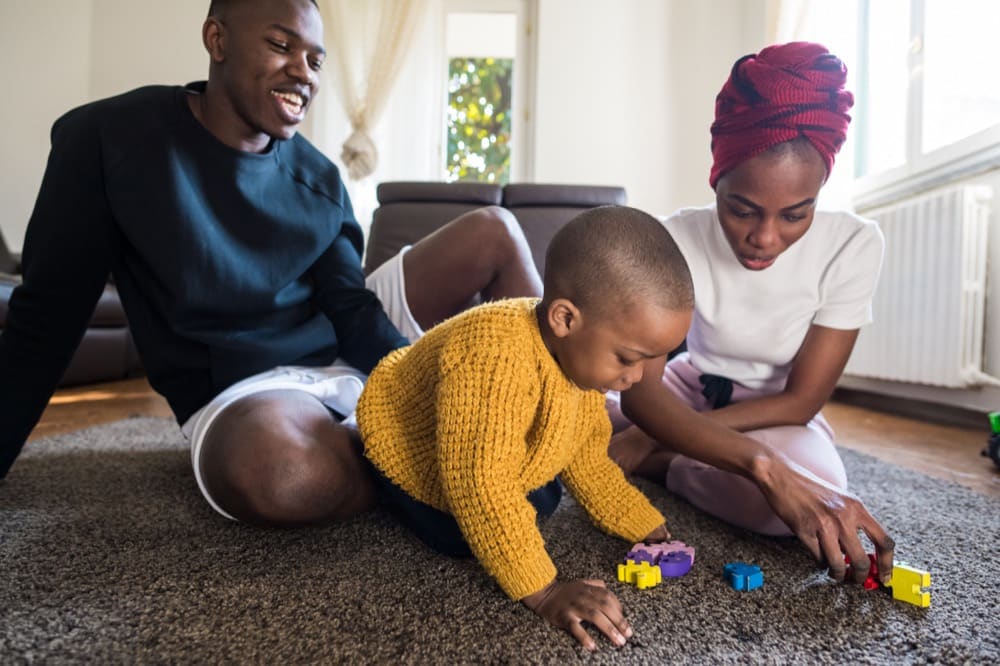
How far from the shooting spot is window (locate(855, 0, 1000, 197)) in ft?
7.76

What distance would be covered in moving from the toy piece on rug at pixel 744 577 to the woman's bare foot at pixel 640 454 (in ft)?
1.40

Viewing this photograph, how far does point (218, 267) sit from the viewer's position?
101 cm

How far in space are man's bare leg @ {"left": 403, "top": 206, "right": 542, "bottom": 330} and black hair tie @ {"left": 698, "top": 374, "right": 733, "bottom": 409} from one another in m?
0.35

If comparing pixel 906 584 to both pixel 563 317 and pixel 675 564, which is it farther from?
pixel 563 317

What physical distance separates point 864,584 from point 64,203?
47.4 inches

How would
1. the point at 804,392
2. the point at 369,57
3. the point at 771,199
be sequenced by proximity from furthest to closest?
the point at 369,57, the point at 804,392, the point at 771,199

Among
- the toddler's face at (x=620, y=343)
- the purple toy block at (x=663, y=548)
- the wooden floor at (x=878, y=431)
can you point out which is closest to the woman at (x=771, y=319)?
the purple toy block at (x=663, y=548)

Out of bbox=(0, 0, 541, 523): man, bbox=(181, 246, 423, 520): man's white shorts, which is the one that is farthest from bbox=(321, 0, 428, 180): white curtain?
bbox=(0, 0, 541, 523): man

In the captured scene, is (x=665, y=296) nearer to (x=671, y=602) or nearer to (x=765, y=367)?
(x=671, y=602)

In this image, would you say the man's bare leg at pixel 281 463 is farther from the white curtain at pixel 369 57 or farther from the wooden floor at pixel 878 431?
the white curtain at pixel 369 57

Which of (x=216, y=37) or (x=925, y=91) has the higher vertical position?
(x=925, y=91)

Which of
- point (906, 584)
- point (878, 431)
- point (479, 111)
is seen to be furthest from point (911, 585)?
point (479, 111)

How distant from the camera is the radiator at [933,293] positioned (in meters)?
2.27

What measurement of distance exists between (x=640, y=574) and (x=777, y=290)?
0.55m
